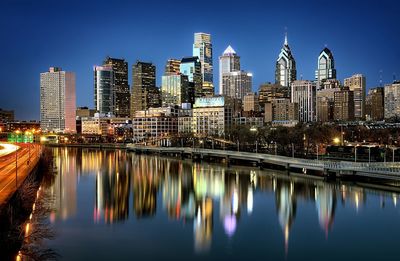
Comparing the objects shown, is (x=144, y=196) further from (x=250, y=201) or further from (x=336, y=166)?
(x=336, y=166)

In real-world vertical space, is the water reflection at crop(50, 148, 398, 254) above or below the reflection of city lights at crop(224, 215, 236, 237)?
above

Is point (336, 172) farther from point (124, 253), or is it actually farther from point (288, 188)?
point (124, 253)

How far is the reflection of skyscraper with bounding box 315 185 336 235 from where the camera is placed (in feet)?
141

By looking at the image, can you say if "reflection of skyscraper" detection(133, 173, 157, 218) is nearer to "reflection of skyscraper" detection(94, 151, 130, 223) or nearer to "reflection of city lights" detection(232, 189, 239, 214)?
"reflection of skyscraper" detection(94, 151, 130, 223)

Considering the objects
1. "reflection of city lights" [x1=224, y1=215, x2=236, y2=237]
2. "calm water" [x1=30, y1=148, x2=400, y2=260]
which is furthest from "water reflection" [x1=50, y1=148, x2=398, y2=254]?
"calm water" [x1=30, y1=148, x2=400, y2=260]

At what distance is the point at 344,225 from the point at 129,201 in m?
24.6

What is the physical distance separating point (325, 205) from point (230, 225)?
1308 cm

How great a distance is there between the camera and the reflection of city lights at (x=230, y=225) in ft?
131

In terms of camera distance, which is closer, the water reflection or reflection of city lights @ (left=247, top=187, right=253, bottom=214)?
the water reflection

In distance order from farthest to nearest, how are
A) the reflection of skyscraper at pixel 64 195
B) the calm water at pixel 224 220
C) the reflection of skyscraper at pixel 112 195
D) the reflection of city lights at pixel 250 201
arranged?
the reflection of city lights at pixel 250 201, the reflection of skyscraper at pixel 112 195, the reflection of skyscraper at pixel 64 195, the calm water at pixel 224 220

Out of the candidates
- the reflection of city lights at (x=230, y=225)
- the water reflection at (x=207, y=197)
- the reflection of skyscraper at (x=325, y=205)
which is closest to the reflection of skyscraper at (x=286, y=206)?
the water reflection at (x=207, y=197)

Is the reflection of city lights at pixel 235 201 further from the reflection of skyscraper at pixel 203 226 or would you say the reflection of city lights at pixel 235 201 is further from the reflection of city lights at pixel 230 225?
the reflection of city lights at pixel 230 225

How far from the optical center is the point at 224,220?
44594 millimetres

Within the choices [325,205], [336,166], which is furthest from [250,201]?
[336,166]
